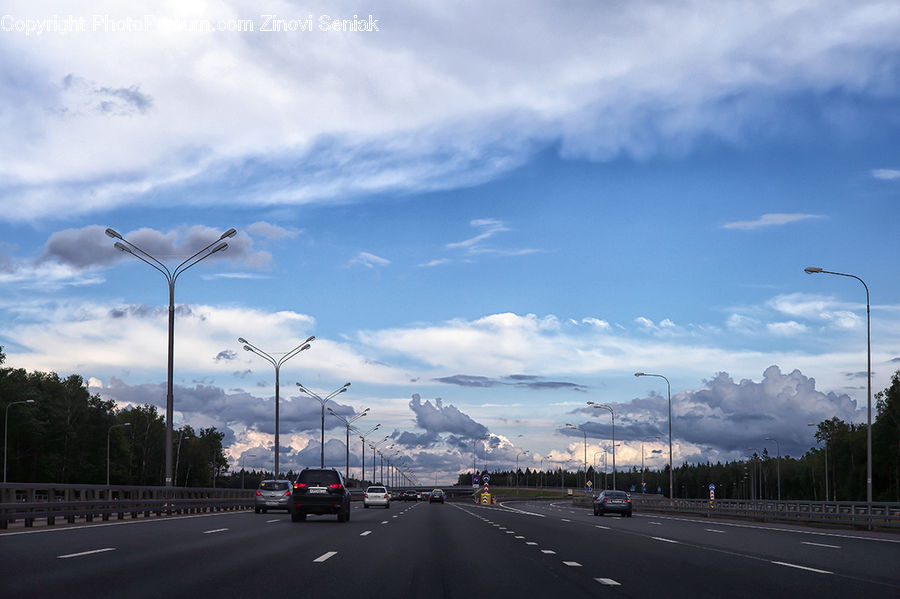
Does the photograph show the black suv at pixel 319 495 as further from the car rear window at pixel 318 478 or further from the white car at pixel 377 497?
the white car at pixel 377 497

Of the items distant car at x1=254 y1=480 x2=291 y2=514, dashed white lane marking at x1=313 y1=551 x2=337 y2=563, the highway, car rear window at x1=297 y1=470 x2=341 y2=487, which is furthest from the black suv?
dashed white lane marking at x1=313 y1=551 x2=337 y2=563

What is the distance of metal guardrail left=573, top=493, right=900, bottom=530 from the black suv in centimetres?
1881

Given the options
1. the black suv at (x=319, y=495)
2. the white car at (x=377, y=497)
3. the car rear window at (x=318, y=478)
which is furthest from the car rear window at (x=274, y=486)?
the white car at (x=377, y=497)

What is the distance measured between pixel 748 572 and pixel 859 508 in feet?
96.8

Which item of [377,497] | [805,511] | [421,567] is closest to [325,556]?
[421,567]

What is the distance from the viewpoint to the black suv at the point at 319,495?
111ft

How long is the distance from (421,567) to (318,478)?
20.0 m

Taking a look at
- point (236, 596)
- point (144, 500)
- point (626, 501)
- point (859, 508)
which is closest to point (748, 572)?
point (236, 596)

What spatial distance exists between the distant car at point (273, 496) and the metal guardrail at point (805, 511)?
24.4 metres

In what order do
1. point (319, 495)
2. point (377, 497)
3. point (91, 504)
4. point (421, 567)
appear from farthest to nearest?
point (377, 497), point (319, 495), point (91, 504), point (421, 567)

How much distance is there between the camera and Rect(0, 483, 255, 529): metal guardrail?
24953mm

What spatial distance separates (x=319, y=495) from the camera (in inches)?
1329

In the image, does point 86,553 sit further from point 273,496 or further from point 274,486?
point 274,486

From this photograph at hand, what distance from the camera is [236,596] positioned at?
10.5 meters
